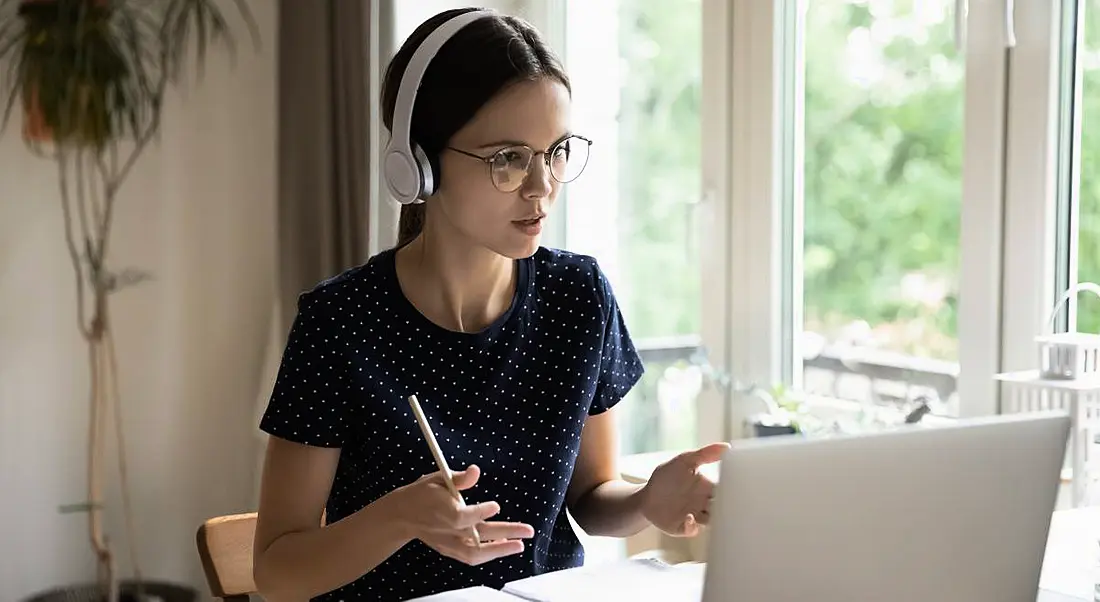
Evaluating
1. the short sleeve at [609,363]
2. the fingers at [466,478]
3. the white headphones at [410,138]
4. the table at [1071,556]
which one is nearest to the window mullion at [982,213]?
the table at [1071,556]

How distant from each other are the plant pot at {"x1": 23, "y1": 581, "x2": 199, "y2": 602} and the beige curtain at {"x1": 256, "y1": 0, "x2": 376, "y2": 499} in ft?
1.56

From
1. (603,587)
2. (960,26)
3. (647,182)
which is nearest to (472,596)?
(603,587)

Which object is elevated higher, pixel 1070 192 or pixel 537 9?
pixel 537 9

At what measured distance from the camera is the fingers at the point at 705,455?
1195mm

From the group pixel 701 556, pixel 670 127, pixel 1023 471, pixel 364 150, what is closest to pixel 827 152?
pixel 670 127

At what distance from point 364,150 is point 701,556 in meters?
1.15

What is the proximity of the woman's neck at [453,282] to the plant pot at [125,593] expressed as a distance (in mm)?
1675

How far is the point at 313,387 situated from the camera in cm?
133

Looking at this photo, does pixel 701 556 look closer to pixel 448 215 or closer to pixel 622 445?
pixel 622 445

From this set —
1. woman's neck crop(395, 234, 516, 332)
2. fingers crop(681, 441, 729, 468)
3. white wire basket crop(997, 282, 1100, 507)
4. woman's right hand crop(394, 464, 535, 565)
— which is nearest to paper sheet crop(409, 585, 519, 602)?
woman's right hand crop(394, 464, 535, 565)

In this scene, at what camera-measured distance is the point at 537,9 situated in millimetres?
→ 2934

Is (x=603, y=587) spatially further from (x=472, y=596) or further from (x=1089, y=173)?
(x=1089, y=173)

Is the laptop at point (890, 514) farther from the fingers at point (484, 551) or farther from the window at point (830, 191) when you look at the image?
the window at point (830, 191)

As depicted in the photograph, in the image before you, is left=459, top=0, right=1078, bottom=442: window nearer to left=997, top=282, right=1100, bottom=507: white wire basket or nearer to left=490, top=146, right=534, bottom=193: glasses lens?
left=997, top=282, right=1100, bottom=507: white wire basket
